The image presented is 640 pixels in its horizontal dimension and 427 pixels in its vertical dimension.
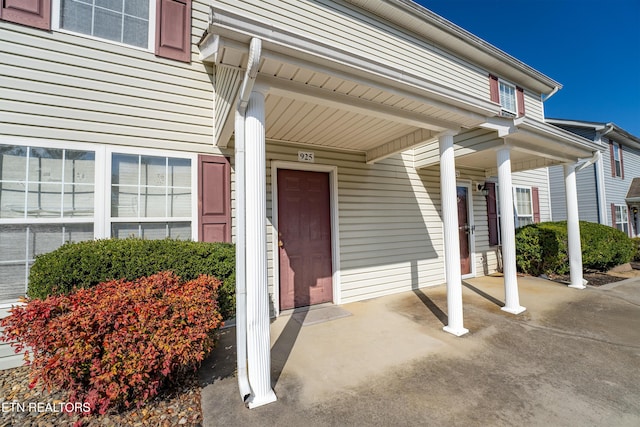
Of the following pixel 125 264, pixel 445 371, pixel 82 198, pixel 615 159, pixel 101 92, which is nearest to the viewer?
pixel 445 371

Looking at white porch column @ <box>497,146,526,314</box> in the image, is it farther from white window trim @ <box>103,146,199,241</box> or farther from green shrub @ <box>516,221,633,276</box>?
white window trim @ <box>103,146,199,241</box>

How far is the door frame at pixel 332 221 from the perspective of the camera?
12.4 ft

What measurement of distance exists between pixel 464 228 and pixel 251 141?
17.4ft

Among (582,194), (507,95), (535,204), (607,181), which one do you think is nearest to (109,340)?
(507,95)

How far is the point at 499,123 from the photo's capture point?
11.5 feet

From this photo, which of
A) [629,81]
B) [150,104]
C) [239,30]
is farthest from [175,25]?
[629,81]

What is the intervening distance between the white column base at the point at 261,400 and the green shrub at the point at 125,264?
39.4 inches

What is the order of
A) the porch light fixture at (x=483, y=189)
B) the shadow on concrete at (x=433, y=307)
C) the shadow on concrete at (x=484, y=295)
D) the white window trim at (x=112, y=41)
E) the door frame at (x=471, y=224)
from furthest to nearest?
1. the porch light fixture at (x=483, y=189)
2. the door frame at (x=471, y=224)
3. the shadow on concrete at (x=484, y=295)
4. the shadow on concrete at (x=433, y=307)
5. the white window trim at (x=112, y=41)

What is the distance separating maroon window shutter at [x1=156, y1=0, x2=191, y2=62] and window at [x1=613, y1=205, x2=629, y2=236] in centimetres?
1407

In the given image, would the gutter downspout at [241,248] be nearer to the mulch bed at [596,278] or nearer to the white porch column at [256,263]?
the white porch column at [256,263]

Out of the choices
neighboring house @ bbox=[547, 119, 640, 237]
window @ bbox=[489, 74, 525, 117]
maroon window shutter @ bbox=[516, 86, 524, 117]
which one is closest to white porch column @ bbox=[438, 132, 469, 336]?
window @ bbox=[489, 74, 525, 117]

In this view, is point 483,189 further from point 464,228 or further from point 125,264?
point 125,264

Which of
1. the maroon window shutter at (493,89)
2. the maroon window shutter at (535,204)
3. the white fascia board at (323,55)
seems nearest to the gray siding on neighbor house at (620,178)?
the maroon window shutter at (535,204)

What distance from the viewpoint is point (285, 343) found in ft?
9.53
